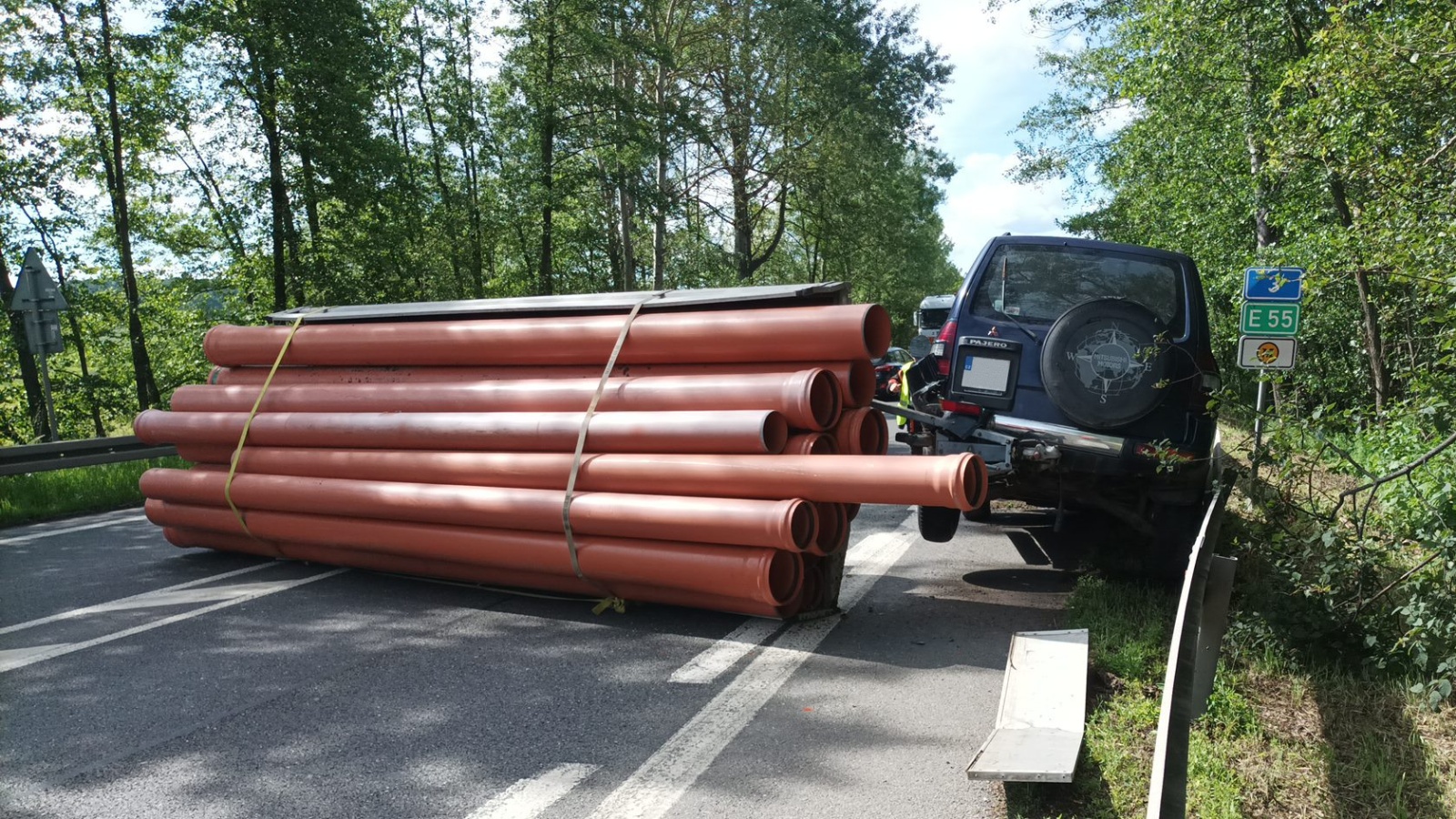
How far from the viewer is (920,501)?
4.73 metres

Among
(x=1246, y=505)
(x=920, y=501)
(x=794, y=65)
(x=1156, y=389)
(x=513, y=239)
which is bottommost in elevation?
(x=1246, y=505)

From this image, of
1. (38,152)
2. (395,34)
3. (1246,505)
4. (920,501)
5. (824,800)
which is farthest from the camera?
(395,34)

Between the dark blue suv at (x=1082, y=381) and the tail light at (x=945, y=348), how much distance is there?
0.01 m

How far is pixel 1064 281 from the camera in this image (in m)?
6.50

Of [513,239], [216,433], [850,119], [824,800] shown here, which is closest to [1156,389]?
[824,800]

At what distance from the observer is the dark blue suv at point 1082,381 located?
5.79 meters

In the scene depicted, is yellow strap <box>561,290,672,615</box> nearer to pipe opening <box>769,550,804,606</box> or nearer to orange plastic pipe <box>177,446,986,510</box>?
orange plastic pipe <box>177,446,986,510</box>

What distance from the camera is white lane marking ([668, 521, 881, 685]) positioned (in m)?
4.68

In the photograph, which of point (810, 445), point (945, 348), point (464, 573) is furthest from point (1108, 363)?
point (464, 573)

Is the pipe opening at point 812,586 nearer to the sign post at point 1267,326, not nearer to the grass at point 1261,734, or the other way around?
the grass at point 1261,734

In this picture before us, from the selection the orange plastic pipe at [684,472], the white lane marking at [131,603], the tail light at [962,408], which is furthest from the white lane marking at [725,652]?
the white lane marking at [131,603]

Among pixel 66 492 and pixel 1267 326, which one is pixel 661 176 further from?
pixel 1267 326

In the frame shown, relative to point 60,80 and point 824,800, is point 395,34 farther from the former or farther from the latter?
point 824,800

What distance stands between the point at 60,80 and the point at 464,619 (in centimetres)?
2079
